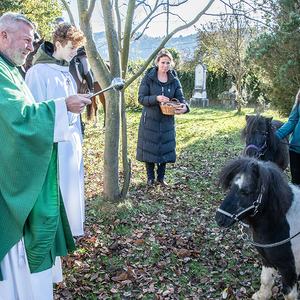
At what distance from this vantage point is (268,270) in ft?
8.76

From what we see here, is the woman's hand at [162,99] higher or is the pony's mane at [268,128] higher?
the woman's hand at [162,99]

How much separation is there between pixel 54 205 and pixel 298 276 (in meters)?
2.15

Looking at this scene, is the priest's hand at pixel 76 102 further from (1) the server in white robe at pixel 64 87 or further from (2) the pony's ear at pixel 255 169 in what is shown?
(2) the pony's ear at pixel 255 169

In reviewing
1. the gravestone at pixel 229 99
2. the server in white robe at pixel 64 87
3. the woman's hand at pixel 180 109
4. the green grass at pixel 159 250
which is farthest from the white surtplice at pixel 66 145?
the gravestone at pixel 229 99

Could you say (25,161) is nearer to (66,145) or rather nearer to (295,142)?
(66,145)

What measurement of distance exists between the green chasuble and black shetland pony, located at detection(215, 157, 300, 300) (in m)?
1.38

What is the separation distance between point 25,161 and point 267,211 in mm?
2002

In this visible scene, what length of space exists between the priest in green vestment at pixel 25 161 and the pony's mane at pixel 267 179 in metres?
1.36

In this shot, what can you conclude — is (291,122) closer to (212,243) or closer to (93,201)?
(212,243)

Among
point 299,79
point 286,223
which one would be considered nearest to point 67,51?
point 286,223

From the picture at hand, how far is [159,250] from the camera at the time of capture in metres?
3.57

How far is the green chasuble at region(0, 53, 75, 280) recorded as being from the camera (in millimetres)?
1970

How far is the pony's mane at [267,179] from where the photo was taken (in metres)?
2.34

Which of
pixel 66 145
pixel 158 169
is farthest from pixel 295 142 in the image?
pixel 66 145
